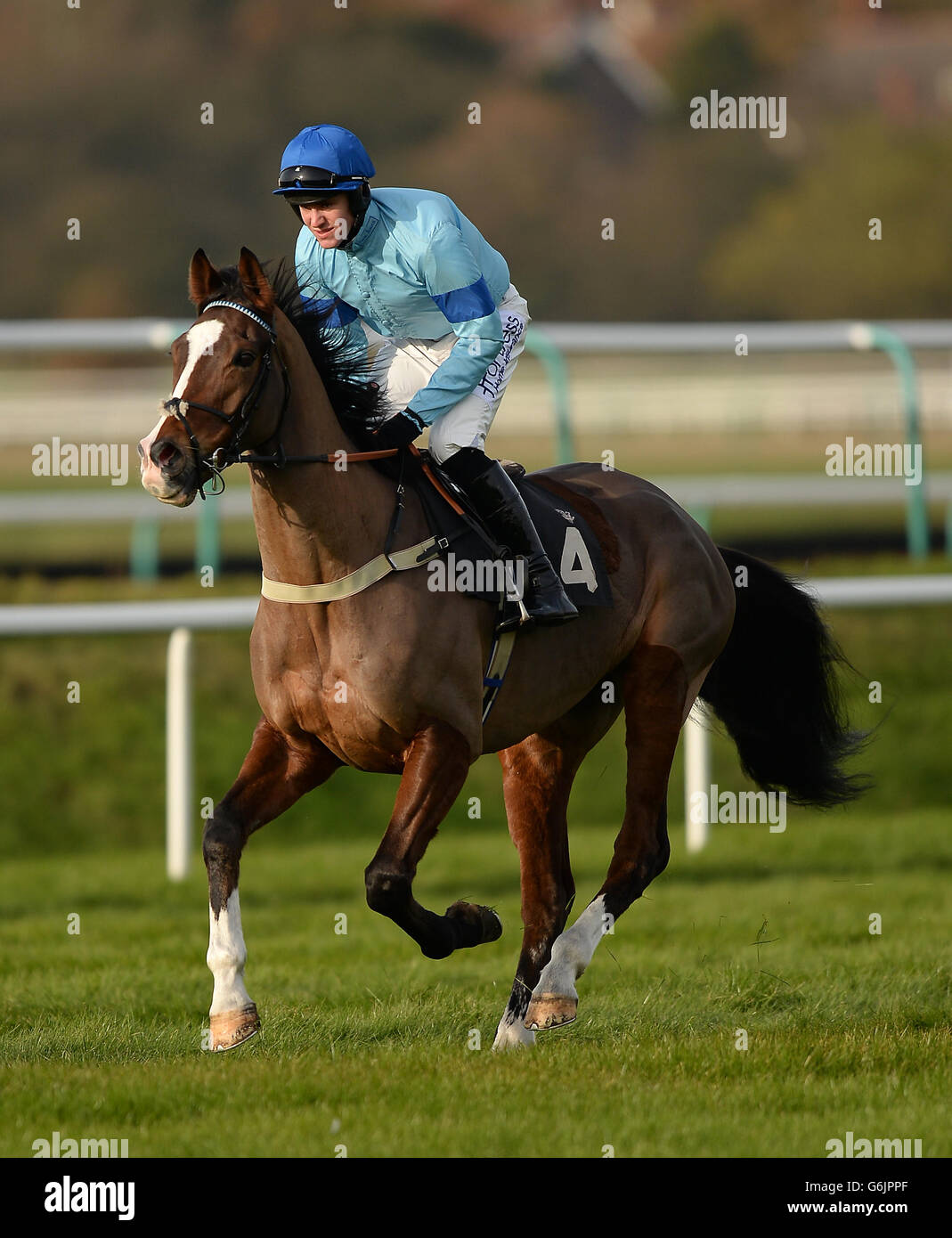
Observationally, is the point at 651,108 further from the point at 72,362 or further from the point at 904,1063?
the point at 904,1063

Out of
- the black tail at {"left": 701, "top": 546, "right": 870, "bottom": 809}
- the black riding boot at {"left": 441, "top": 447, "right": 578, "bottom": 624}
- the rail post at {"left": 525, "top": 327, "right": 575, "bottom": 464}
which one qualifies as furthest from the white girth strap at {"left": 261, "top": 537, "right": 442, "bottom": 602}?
the rail post at {"left": 525, "top": 327, "right": 575, "bottom": 464}

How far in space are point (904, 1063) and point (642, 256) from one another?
117 feet

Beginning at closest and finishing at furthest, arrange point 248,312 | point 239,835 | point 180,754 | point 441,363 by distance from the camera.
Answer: point 248,312 → point 239,835 → point 441,363 → point 180,754

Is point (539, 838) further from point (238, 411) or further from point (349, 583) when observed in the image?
point (238, 411)

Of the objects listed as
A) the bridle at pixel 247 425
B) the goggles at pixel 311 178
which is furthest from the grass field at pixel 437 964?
the goggles at pixel 311 178

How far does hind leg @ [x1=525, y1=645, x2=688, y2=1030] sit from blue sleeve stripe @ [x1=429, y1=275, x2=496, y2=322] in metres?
1.07

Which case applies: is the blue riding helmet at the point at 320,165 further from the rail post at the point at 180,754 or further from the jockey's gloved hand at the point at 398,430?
the rail post at the point at 180,754

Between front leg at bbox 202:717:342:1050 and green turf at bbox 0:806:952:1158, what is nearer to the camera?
green turf at bbox 0:806:952:1158

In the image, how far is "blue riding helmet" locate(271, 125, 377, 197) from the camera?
4359 millimetres

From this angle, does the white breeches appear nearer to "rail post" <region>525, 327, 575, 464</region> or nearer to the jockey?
the jockey

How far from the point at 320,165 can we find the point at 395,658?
1.13 meters

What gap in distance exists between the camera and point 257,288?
422 centimetres

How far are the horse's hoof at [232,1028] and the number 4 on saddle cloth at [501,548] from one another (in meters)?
1.06

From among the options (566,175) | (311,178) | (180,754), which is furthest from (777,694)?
(566,175)
